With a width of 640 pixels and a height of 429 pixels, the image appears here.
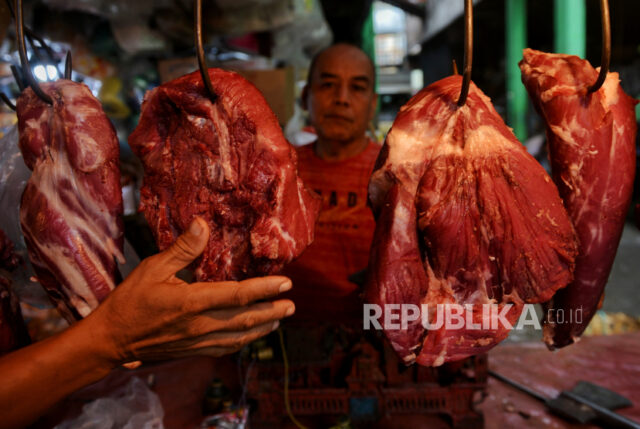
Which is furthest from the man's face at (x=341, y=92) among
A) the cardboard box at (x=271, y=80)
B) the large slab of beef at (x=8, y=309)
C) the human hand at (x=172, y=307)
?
the large slab of beef at (x=8, y=309)

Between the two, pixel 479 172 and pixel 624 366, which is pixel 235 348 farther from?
pixel 624 366

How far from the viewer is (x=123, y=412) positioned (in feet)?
6.63

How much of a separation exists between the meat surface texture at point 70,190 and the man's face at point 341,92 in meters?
1.71

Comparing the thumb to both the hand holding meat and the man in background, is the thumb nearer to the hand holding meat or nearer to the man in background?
the hand holding meat

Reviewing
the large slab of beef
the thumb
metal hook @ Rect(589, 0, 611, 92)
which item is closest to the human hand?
the thumb

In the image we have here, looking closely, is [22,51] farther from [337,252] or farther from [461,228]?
[337,252]

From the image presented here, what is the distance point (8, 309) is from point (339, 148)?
213 cm

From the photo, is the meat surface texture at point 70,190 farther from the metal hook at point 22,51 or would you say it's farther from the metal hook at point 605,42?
the metal hook at point 605,42

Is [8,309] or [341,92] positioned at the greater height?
[341,92]

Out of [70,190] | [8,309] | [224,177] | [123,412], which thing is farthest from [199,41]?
[123,412]

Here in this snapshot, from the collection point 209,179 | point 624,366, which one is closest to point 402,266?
point 209,179

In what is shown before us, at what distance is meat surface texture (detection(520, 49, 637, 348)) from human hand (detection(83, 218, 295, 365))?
1.00 meters

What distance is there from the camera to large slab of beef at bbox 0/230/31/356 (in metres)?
1.50

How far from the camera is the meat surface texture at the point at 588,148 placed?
4.23ft
